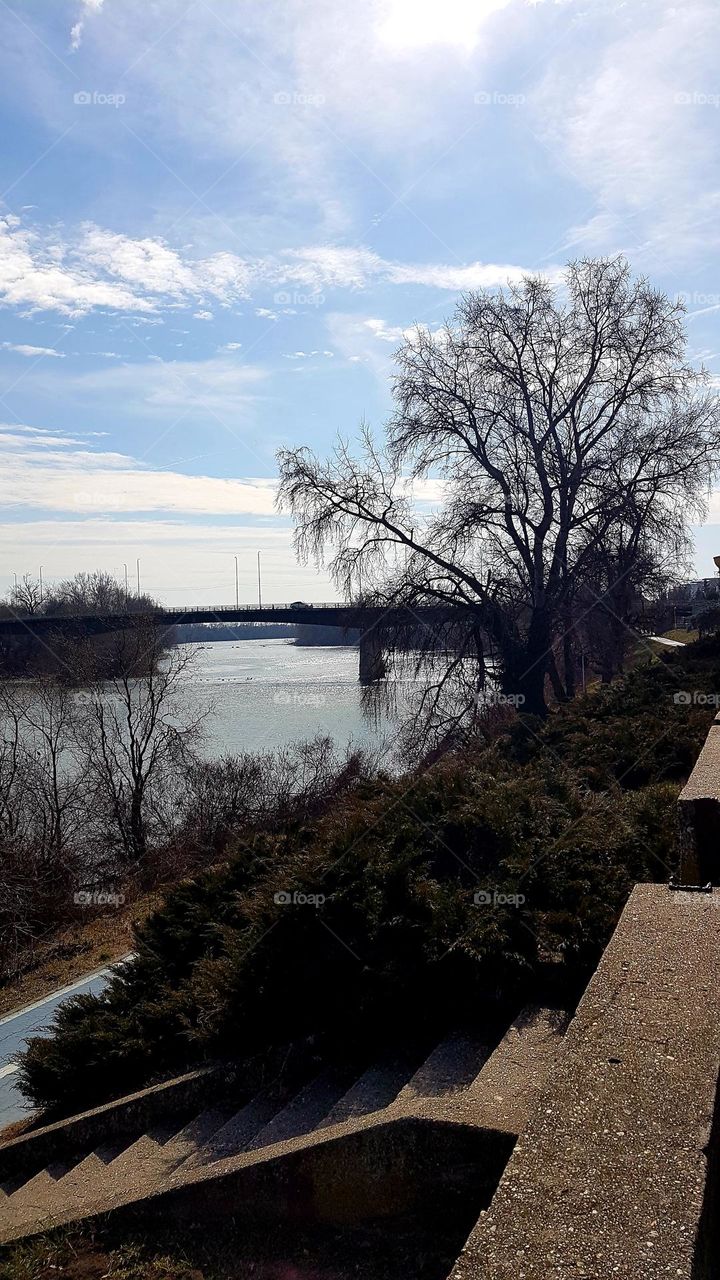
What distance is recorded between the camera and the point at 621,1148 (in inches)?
94.2

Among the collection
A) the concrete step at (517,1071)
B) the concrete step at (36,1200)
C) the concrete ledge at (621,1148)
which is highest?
the concrete ledge at (621,1148)

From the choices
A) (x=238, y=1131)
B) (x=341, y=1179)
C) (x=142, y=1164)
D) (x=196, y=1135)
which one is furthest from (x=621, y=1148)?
(x=142, y=1164)

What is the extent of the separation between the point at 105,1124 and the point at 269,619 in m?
29.1

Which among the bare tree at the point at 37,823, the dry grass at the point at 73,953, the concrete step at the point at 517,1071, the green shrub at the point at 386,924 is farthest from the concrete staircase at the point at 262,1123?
the bare tree at the point at 37,823

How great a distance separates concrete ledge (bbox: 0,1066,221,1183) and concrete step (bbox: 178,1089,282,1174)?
39 centimetres

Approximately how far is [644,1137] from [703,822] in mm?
2532

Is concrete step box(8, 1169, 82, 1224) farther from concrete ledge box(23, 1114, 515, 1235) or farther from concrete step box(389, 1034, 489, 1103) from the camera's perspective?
concrete step box(389, 1034, 489, 1103)

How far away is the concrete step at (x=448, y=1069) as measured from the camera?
13.5ft

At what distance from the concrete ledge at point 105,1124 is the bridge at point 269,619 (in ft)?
36.9

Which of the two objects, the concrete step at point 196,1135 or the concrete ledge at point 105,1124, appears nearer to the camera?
the concrete step at point 196,1135

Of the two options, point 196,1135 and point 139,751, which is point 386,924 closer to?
point 196,1135

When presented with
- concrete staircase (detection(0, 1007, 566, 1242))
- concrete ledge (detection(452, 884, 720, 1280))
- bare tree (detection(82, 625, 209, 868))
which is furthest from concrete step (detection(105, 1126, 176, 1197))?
bare tree (detection(82, 625, 209, 868))

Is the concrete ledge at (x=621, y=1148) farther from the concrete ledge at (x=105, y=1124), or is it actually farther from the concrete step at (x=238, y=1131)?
the concrete ledge at (x=105, y=1124)

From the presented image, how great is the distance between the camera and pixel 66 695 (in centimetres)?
2228
